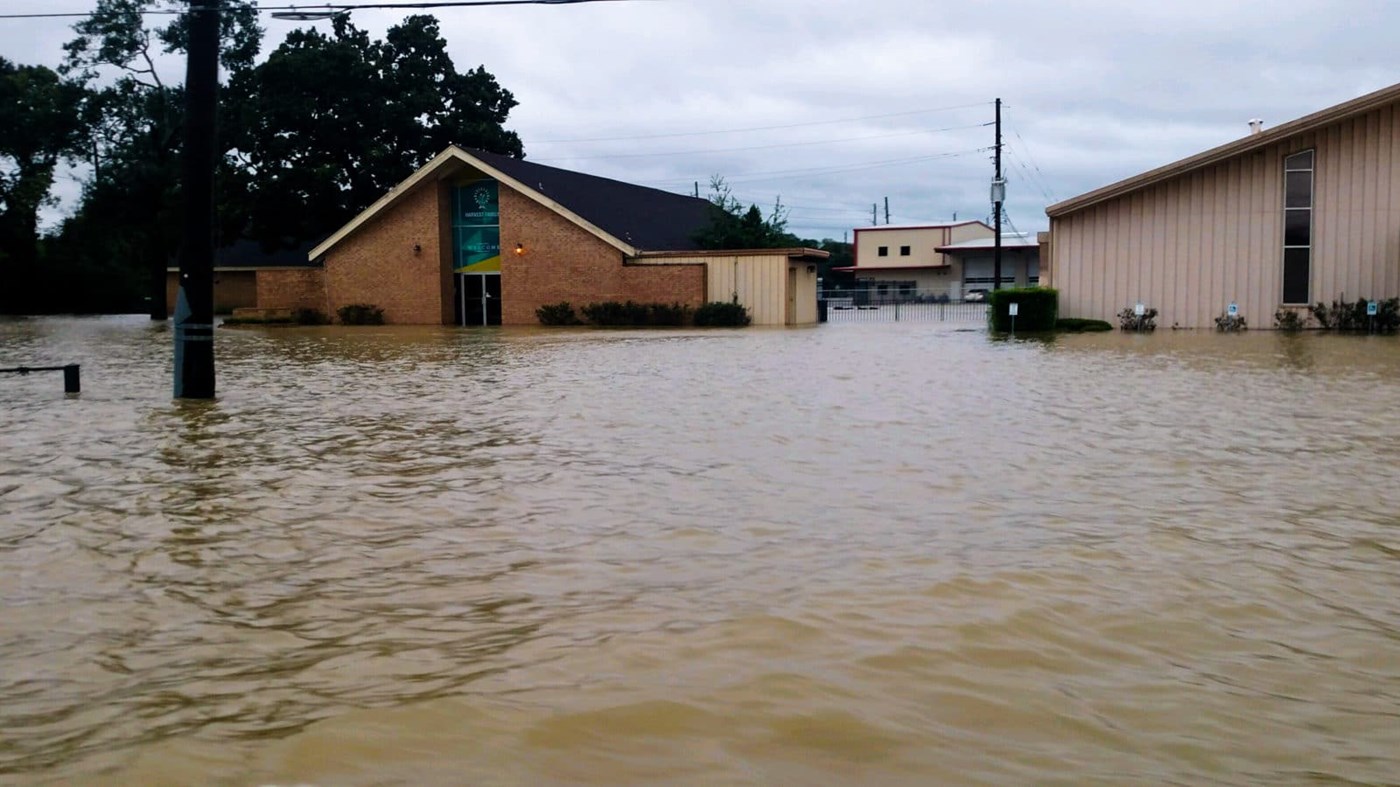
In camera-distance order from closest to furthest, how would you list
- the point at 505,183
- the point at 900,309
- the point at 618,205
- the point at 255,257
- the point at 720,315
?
1. the point at 720,315
2. the point at 505,183
3. the point at 618,205
4. the point at 900,309
5. the point at 255,257

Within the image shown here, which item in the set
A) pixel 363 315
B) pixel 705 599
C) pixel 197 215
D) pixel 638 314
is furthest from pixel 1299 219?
pixel 705 599

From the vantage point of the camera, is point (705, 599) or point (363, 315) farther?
point (363, 315)

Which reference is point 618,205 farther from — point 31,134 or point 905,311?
point 31,134

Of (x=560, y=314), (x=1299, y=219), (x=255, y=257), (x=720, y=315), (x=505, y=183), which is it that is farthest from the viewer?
(x=255, y=257)

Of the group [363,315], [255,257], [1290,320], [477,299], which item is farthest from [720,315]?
[255,257]

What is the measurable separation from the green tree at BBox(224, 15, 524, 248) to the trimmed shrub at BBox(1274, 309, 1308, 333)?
3408 cm

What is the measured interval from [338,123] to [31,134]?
551 inches

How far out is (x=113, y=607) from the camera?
560cm

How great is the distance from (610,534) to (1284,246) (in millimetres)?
30042

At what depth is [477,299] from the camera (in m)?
45.0

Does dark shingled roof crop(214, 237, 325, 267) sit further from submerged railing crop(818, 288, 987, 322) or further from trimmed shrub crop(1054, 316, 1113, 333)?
trimmed shrub crop(1054, 316, 1113, 333)

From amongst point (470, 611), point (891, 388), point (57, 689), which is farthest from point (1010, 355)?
point (57, 689)

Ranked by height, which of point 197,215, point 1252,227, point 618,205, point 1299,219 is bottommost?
point 197,215

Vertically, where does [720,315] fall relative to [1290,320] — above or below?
above
